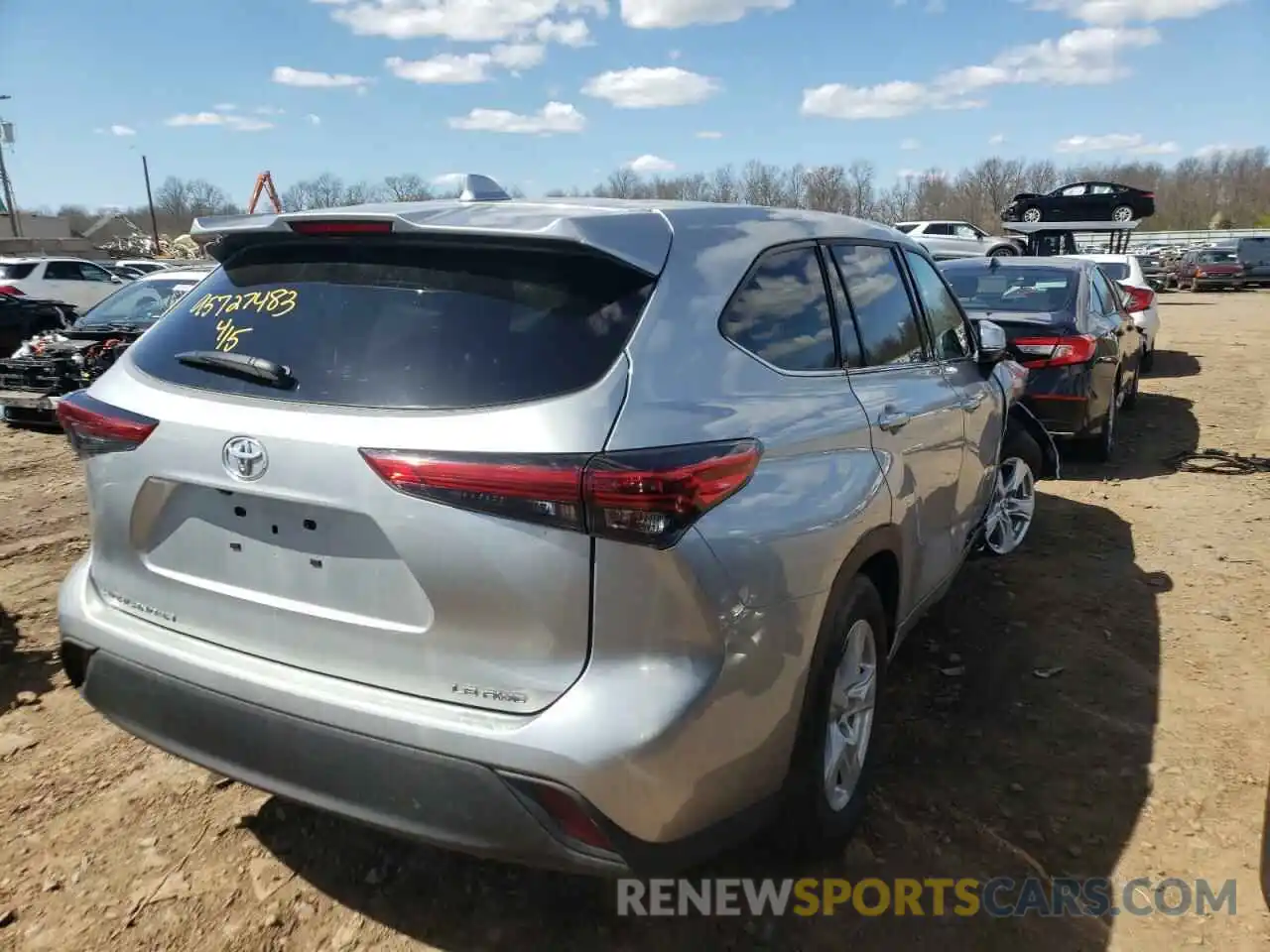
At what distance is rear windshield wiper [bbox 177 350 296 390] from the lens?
2.24m

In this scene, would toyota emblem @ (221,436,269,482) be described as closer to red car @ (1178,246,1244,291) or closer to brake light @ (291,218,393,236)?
brake light @ (291,218,393,236)

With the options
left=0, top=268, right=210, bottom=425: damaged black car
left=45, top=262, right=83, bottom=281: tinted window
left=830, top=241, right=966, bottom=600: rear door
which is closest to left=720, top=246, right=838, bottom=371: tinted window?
left=830, top=241, right=966, bottom=600: rear door

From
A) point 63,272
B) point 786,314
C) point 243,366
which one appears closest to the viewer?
point 243,366

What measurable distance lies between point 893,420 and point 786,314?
2.03 feet

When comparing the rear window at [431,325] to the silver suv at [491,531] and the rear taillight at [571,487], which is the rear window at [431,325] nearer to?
the silver suv at [491,531]

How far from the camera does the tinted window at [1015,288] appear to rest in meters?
7.91

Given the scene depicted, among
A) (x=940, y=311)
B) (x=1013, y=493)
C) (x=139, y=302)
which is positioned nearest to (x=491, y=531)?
(x=940, y=311)

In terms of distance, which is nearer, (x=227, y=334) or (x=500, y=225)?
(x=500, y=225)

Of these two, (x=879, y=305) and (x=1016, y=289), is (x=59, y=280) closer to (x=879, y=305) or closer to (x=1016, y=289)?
(x=1016, y=289)

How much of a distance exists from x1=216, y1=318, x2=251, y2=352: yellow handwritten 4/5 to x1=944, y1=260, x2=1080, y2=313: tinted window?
6.62m

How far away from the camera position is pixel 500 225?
2.19m

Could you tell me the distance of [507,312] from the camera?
2156 mm

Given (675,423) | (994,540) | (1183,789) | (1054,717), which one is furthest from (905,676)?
(675,423)

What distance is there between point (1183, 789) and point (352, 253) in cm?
321
